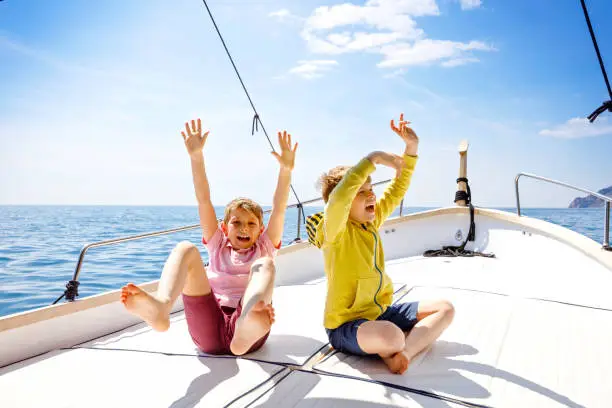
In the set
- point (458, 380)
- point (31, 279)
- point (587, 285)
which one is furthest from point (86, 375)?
point (31, 279)

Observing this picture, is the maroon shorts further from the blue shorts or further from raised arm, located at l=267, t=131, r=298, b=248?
raised arm, located at l=267, t=131, r=298, b=248

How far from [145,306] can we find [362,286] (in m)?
0.81

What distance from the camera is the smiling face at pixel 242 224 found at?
1.91m

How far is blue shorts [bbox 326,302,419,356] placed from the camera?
1.66 metres

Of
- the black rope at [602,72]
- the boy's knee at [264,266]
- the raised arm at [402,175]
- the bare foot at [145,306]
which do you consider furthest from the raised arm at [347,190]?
the black rope at [602,72]

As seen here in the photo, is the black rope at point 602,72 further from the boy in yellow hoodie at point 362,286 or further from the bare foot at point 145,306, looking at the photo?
the bare foot at point 145,306

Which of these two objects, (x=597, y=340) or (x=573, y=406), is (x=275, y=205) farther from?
(x=597, y=340)

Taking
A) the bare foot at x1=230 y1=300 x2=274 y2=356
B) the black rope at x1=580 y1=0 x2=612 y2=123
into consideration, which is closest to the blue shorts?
the bare foot at x1=230 y1=300 x2=274 y2=356

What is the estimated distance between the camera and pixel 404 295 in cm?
271

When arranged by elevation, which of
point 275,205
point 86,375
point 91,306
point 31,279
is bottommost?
point 31,279

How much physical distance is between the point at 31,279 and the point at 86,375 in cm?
724

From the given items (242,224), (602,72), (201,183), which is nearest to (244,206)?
(242,224)

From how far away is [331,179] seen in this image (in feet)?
6.16

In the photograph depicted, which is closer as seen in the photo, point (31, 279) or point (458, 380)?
point (458, 380)
